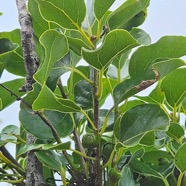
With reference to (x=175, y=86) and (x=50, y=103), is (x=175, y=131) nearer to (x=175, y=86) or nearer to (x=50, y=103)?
(x=175, y=86)

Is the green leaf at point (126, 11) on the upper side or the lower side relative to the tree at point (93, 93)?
upper

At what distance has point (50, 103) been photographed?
456 mm

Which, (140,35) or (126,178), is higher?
(140,35)

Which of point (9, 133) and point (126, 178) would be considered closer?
point (126, 178)

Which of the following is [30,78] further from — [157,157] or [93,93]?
[157,157]

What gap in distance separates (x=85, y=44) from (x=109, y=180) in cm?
15

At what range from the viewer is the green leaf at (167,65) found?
45cm

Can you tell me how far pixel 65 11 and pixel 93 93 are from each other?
0.09 metres

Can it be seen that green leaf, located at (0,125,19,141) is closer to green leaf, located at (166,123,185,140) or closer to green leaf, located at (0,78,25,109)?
green leaf, located at (0,78,25,109)

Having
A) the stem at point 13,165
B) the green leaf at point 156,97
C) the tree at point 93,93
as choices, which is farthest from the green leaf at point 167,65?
the stem at point 13,165

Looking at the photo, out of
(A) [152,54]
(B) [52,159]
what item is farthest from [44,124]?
(A) [152,54]

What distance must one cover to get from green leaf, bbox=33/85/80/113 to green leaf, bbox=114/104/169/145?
6 centimetres

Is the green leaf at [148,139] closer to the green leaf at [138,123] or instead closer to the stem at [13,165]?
the green leaf at [138,123]

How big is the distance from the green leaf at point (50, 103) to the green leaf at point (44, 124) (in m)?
0.06
